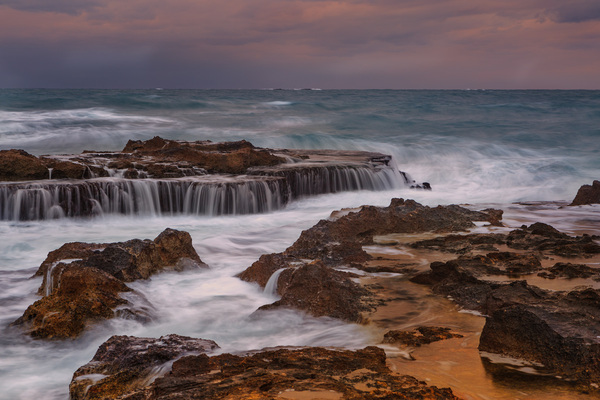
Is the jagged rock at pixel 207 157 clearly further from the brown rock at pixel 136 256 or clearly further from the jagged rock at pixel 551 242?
the jagged rock at pixel 551 242

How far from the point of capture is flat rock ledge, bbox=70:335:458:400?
2.68m

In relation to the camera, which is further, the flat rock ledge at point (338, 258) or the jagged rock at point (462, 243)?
the jagged rock at point (462, 243)

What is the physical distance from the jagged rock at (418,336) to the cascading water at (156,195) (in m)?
7.71

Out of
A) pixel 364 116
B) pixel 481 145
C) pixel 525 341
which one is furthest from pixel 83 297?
pixel 364 116

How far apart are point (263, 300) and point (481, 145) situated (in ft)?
64.7

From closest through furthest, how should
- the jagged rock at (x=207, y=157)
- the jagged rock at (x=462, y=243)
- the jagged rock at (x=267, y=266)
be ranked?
the jagged rock at (x=267, y=266), the jagged rock at (x=462, y=243), the jagged rock at (x=207, y=157)

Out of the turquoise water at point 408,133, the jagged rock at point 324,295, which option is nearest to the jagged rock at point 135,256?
the jagged rock at point 324,295

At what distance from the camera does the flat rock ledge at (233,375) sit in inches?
105

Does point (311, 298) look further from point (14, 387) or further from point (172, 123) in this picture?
point (172, 123)

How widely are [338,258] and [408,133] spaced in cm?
2326

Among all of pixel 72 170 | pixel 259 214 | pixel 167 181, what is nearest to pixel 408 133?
pixel 259 214

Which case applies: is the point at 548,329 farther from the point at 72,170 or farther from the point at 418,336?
the point at 72,170

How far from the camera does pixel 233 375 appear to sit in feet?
9.67

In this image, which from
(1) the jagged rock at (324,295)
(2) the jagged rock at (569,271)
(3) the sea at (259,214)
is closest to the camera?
(3) the sea at (259,214)
